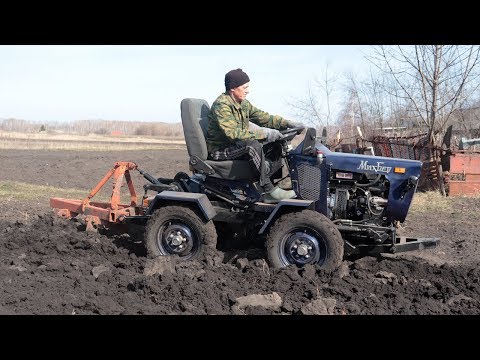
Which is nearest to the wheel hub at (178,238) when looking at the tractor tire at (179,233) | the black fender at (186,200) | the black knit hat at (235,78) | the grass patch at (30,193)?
the tractor tire at (179,233)

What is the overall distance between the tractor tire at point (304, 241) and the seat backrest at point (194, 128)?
1368 mm

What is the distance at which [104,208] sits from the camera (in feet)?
27.6

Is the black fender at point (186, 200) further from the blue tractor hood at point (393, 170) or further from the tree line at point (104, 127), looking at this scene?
the tree line at point (104, 127)

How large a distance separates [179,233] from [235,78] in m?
1.99

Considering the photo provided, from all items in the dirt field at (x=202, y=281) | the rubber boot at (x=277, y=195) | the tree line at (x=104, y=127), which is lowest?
the dirt field at (x=202, y=281)

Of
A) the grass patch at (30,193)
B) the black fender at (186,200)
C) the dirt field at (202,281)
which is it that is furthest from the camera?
the grass patch at (30,193)

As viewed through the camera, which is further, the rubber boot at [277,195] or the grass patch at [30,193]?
the grass patch at [30,193]

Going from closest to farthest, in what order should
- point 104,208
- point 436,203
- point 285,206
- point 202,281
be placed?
1. point 202,281
2. point 285,206
3. point 104,208
4. point 436,203

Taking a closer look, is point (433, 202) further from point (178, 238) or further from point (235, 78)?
point (178, 238)

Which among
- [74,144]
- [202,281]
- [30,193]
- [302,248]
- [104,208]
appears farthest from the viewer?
[74,144]

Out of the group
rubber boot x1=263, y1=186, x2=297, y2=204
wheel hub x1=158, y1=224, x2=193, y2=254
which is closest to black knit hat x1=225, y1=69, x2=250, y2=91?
rubber boot x1=263, y1=186, x2=297, y2=204

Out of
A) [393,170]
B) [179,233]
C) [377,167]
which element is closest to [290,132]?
[377,167]

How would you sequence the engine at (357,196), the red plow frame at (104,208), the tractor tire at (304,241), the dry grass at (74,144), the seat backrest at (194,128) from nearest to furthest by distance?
the tractor tire at (304,241), the engine at (357,196), the seat backrest at (194,128), the red plow frame at (104,208), the dry grass at (74,144)

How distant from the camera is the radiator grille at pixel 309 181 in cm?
696
